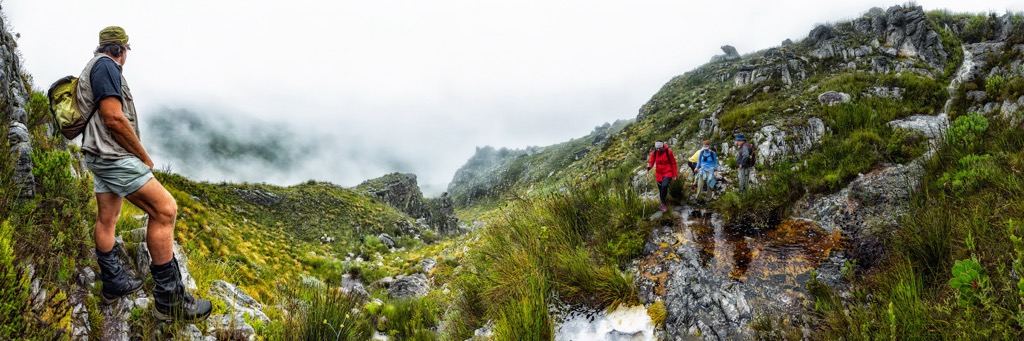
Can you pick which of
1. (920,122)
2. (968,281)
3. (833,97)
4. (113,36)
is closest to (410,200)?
(833,97)

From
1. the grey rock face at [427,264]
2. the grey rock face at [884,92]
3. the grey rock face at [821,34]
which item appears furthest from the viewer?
the grey rock face at [821,34]

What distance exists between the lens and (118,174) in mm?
2996

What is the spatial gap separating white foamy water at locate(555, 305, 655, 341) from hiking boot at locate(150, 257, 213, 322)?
11.5 ft

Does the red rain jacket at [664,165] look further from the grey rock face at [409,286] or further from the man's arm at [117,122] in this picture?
the man's arm at [117,122]

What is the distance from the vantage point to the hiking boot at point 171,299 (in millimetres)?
3197

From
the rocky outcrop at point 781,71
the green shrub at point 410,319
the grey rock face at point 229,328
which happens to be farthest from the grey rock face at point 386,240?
the rocky outcrop at point 781,71

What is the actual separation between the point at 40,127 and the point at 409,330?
18.5 ft

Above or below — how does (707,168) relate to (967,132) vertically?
below

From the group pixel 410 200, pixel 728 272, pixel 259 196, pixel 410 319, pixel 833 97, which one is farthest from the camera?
pixel 410 200

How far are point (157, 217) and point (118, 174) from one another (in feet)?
1.47

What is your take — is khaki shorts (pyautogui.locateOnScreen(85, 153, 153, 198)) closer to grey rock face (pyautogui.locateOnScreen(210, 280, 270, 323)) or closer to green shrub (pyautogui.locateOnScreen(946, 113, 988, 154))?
grey rock face (pyautogui.locateOnScreen(210, 280, 270, 323))

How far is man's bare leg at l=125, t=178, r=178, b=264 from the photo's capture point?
10.3 feet

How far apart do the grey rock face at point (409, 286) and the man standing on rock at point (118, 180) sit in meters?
6.54

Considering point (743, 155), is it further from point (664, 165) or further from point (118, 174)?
point (118, 174)
